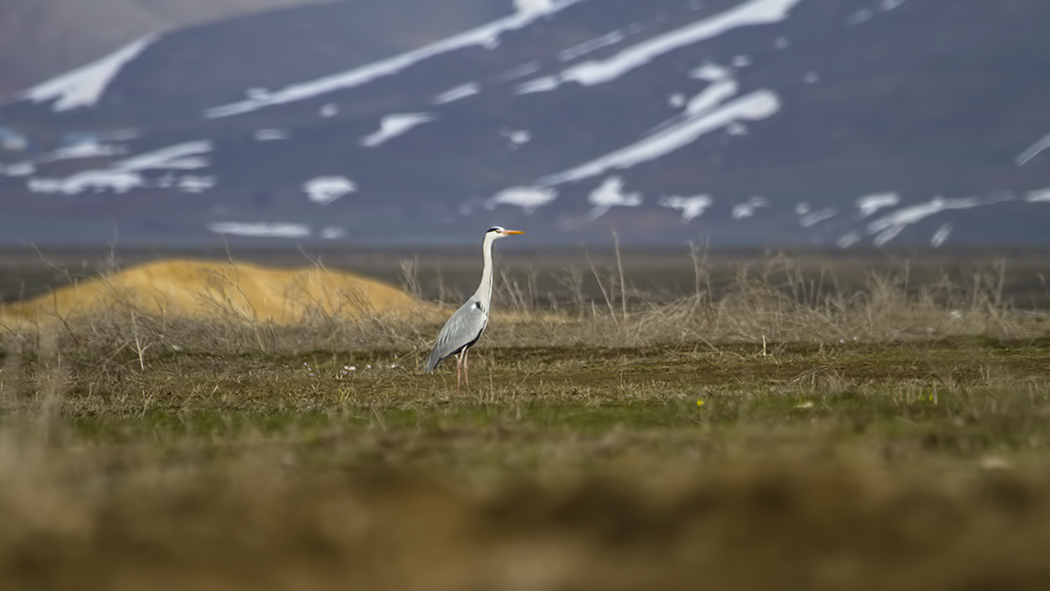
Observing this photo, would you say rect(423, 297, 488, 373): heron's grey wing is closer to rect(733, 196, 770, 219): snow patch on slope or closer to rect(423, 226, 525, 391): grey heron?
rect(423, 226, 525, 391): grey heron

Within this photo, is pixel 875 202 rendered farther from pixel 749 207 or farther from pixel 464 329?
pixel 464 329

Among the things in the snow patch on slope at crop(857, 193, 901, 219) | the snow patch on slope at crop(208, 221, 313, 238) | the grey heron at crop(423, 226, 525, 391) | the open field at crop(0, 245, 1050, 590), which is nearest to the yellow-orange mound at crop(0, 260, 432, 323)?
the grey heron at crop(423, 226, 525, 391)

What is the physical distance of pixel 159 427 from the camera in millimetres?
11570

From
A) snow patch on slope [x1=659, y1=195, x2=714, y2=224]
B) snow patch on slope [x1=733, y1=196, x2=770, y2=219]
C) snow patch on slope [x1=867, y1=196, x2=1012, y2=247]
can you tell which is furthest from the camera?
snow patch on slope [x1=659, y1=195, x2=714, y2=224]

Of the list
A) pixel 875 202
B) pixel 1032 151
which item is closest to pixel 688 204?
pixel 875 202

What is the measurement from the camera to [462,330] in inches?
624

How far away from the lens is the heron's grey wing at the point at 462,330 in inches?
623

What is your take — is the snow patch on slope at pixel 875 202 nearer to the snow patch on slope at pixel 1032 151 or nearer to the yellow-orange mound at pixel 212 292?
the snow patch on slope at pixel 1032 151

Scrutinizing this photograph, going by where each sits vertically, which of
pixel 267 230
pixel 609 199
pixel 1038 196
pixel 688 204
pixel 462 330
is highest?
pixel 267 230

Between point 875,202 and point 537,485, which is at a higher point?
point 875,202

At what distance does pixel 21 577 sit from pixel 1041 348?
14.8 meters

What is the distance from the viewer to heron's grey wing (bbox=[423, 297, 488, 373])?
15.8 metres

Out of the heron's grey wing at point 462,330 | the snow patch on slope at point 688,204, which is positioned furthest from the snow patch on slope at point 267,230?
the heron's grey wing at point 462,330

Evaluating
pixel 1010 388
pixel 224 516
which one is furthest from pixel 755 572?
pixel 1010 388
